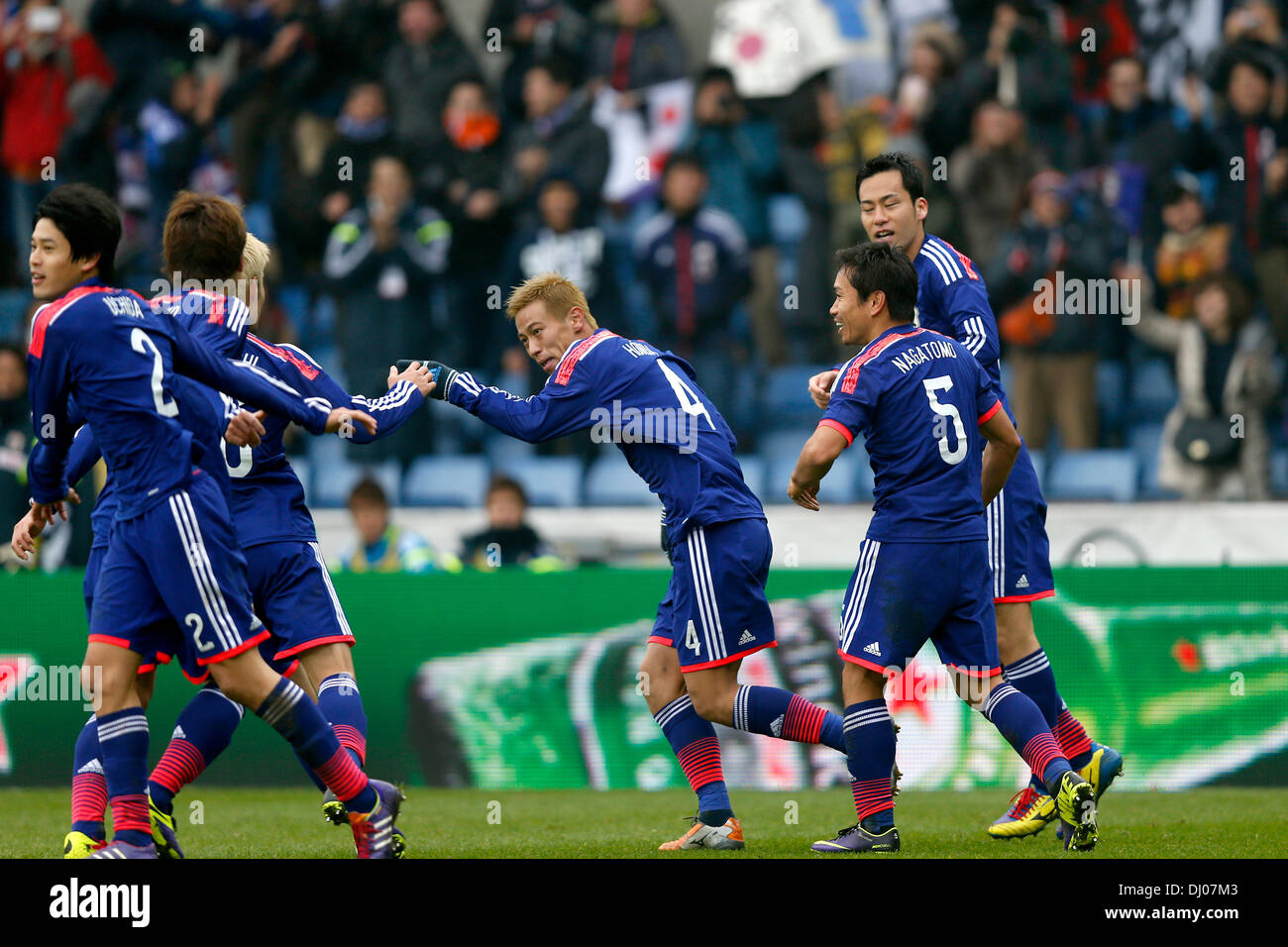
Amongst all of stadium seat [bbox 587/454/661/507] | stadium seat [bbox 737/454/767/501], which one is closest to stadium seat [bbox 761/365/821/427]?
stadium seat [bbox 737/454/767/501]

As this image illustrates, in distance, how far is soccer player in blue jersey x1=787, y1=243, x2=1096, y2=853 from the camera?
5.50 m

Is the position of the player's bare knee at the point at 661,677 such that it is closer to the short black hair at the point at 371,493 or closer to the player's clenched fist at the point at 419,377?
the player's clenched fist at the point at 419,377

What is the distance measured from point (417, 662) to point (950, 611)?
4.52 m

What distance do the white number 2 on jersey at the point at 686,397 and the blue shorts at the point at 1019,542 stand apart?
1212mm

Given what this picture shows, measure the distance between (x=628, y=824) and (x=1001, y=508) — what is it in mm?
2136

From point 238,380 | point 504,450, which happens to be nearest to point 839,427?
point 238,380

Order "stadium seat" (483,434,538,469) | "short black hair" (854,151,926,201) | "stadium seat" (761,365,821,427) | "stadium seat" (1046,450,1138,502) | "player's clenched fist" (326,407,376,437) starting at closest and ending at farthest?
"player's clenched fist" (326,407,376,437) < "short black hair" (854,151,926,201) < "stadium seat" (1046,450,1138,502) < "stadium seat" (761,365,821,427) < "stadium seat" (483,434,538,469)

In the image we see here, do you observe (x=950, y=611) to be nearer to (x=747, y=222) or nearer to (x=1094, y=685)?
(x=1094, y=685)

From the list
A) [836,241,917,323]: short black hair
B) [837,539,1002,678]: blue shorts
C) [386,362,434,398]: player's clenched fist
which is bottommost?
[837,539,1002,678]: blue shorts

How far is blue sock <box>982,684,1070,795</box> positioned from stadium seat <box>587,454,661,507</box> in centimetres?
589

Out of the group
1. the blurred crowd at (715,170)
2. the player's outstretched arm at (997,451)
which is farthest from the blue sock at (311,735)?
the blurred crowd at (715,170)

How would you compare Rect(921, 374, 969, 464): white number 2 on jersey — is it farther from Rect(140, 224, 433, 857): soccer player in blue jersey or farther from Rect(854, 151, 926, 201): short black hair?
Rect(140, 224, 433, 857): soccer player in blue jersey

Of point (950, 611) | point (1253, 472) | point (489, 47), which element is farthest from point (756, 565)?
point (489, 47)
